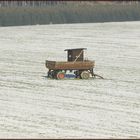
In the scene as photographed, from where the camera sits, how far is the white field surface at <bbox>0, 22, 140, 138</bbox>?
11.4m

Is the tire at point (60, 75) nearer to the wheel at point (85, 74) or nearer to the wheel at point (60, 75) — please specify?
the wheel at point (60, 75)

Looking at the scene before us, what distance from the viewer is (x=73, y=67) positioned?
17.3 meters

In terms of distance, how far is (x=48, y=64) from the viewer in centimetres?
1755

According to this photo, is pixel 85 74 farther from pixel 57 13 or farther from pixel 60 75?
pixel 57 13

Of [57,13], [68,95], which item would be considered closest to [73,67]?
[68,95]

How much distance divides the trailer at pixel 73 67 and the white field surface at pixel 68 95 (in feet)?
1.14

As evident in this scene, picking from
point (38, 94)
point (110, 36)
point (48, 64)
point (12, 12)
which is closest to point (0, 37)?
point (110, 36)

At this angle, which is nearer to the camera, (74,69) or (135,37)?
(74,69)

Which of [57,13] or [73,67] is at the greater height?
[73,67]

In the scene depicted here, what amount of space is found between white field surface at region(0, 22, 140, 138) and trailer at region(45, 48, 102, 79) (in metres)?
0.35

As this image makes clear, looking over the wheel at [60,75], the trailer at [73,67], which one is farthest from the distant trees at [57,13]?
the wheel at [60,75]

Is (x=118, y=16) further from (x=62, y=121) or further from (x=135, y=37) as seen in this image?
(x=62, y=121)

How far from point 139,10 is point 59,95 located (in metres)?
34.6

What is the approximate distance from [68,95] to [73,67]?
2.38 metres
